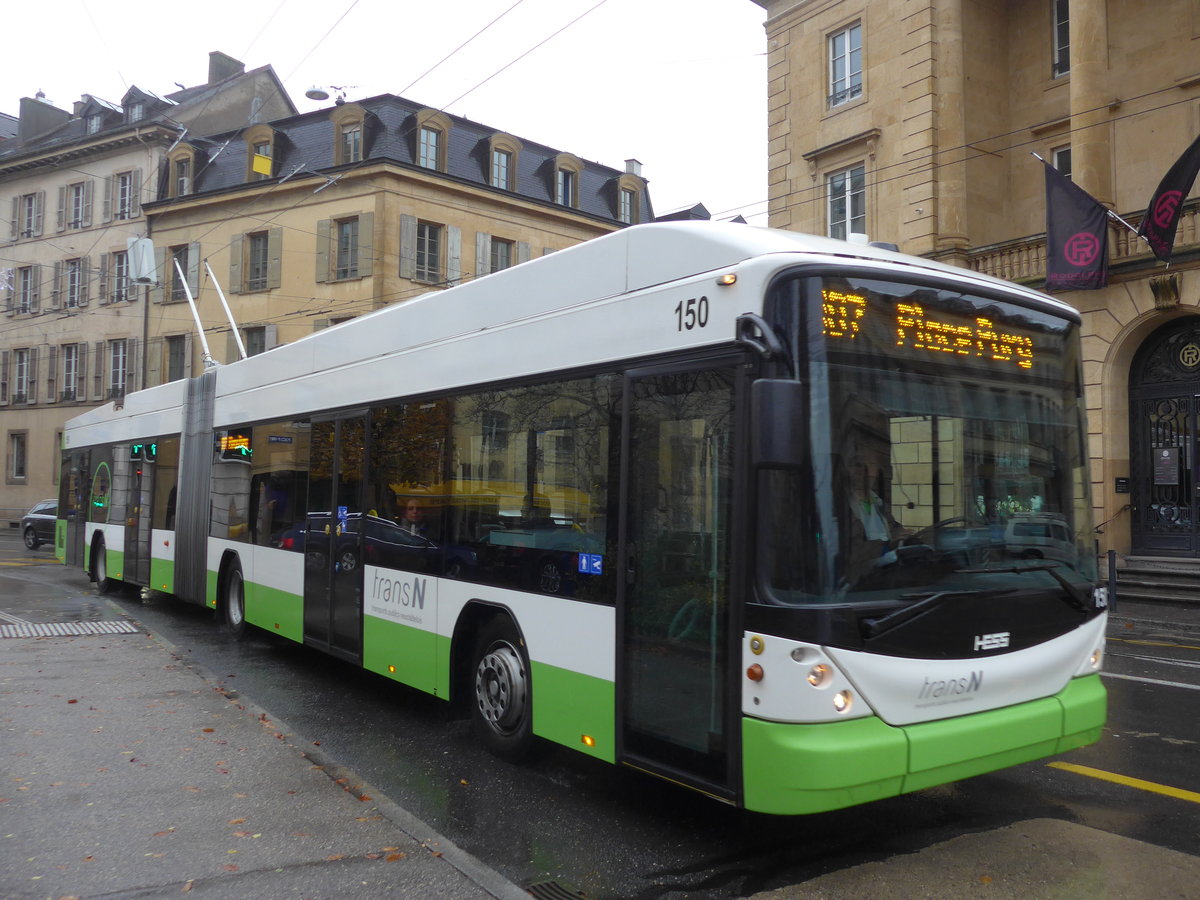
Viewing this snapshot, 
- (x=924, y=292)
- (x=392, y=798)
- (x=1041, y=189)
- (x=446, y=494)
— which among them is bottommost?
(x=392, y=798)

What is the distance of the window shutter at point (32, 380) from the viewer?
45500 millimetres

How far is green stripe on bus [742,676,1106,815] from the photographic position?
13.8ft

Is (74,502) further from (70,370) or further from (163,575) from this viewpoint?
(70,370)

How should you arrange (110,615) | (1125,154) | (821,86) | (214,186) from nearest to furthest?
(110,615)
(1125,154)
(821,86)
(214,186)

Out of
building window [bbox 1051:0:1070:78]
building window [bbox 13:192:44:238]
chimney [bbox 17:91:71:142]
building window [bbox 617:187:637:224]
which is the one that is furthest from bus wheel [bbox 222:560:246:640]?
chimney [bbox 17:91:71:142]

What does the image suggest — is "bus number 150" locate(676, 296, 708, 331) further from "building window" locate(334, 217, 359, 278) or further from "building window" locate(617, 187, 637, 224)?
"building window" locate(617, 187, 637, 224)

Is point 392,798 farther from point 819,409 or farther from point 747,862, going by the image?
point 819,409

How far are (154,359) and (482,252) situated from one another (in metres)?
13.7

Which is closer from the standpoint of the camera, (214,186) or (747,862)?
(747,862)

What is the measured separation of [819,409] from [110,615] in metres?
12.0

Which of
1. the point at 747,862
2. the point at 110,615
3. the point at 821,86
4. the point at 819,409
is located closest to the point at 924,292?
the point at 819,409

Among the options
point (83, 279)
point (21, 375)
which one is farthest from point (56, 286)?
point (21, 375)

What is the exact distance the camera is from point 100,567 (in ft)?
54.3

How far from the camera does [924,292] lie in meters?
4.81
